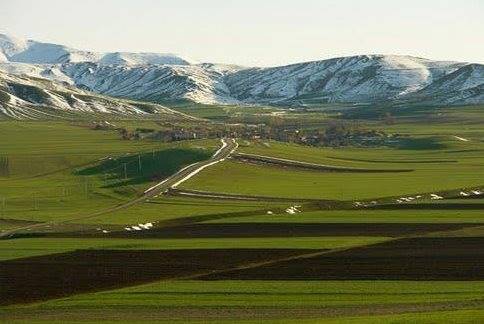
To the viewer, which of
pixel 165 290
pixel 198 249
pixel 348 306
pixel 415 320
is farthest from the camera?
pixel 198 249

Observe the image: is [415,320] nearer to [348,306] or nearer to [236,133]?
[348,306]

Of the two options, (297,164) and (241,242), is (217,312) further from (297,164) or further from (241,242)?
(297,164)

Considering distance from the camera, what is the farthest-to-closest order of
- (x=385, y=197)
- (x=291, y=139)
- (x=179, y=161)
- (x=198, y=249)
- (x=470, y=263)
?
(x=291, y=139) < (x=179, y=161) < (x=385, y=197) < (x=198, y=249) < (x=470, y=263)

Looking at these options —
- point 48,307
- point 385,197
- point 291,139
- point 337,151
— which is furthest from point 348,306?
point 291,139

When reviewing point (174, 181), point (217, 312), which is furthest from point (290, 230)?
point (174, 181)

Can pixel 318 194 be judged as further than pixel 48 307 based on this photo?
Yes
